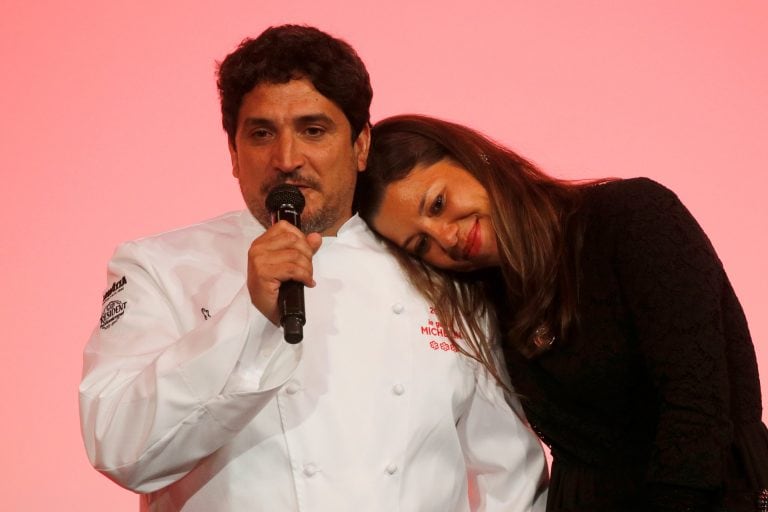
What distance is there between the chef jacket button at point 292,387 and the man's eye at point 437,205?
0.41 m

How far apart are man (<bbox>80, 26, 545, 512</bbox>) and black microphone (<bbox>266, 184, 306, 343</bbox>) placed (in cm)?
5

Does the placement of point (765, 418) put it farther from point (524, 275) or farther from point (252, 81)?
point (252, 81)

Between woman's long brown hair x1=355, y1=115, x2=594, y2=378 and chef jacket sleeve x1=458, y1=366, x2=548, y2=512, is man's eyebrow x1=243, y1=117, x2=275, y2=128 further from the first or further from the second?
chef jacket sleeve x1=458, y1=366, x2=548, y2=512

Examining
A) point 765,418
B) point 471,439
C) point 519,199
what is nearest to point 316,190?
point 519,199

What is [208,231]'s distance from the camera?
86.4 inches

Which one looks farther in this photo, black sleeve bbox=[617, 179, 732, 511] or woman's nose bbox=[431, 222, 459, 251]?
woman's nose bbox=[431, 222, 459, 251]

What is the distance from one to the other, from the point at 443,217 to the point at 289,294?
61 cm

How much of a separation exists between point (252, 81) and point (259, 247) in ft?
1.79

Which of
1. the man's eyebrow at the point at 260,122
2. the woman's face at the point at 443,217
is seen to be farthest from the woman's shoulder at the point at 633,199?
the man's eyebrow at the point at 260,122

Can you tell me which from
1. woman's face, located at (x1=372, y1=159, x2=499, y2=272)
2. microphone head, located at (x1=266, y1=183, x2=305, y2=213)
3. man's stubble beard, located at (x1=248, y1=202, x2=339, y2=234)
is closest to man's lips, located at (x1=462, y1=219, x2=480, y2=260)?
woman's face, located at (x1=372, y1=159, x2=499, y2=272)

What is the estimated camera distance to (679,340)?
184 centimetres

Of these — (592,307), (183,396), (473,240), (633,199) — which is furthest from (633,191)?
(183,396)

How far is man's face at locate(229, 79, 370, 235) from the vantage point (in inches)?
80.2

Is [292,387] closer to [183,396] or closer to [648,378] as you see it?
[183,396]
